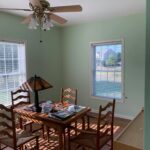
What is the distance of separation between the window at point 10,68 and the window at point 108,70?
6.13 ft

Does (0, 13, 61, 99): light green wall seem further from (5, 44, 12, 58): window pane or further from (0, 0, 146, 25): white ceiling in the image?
(0, 0, 146, 25): white ceiling

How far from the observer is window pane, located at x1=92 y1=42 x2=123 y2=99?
14.3 feet

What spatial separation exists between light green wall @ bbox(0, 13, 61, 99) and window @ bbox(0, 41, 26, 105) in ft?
0.48

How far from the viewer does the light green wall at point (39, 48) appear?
3.77 meters

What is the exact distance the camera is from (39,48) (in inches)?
177

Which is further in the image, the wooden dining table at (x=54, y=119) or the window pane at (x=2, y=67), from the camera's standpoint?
the window pane at (x=2, y=67)

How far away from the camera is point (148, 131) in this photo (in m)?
0.64

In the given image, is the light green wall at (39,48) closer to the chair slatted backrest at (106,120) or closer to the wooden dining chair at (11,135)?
the wooden dining chair at (11,135)

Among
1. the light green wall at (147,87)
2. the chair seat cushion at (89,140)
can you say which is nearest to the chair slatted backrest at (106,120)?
the chair seat cushion at (89,140)

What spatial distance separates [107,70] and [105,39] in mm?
804

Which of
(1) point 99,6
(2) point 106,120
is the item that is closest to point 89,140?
(2) point 106,120

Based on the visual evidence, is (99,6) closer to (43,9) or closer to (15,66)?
(43,9)

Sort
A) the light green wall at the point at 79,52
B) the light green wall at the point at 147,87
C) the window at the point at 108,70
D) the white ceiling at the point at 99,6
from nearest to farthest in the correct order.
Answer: the light green wall at the point at 147,87 < the white ceiling at the point at 99,6 < the light green wall at the point at 79,52 < the window at the point at 108,70

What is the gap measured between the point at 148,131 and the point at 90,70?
4100mm
